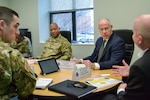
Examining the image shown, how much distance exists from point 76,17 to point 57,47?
4.31ft

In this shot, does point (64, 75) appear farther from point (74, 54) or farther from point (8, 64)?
point (74, 54)

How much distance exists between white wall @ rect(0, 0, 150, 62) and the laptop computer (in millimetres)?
1921

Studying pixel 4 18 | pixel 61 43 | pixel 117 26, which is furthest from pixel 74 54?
pixel 4 18

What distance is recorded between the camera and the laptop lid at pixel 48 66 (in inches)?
86.3

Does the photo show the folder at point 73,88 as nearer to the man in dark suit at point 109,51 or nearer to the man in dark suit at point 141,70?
the man in dark suit at point 141,70

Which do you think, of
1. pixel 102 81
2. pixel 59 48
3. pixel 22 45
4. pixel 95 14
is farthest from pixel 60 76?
pixel 95 14

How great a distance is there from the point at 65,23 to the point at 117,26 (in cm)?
160

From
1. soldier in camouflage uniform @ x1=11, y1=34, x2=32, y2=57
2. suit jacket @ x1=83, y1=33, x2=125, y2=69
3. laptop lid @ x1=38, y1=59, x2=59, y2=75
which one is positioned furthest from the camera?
soldier in camouflage uniform @ x1=11, y1=34, x2=32, y2=57

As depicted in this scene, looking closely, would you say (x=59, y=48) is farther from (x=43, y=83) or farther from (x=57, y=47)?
(x=43, y=83)

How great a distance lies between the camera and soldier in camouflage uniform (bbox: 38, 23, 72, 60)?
3.77 metres

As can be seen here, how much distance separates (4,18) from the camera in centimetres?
145

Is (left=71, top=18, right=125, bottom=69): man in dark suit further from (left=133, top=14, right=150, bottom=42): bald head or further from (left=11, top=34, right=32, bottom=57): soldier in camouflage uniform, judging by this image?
(left=11, top=34, right=32, bottom=57): soldier in camouflage uniform

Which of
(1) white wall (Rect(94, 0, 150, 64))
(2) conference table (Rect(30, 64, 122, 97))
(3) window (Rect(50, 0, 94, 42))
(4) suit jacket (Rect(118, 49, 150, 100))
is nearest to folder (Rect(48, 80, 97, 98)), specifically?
(2) conference table (Rect(30, 64, 122, 97))

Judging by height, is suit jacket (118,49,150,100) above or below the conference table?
above
